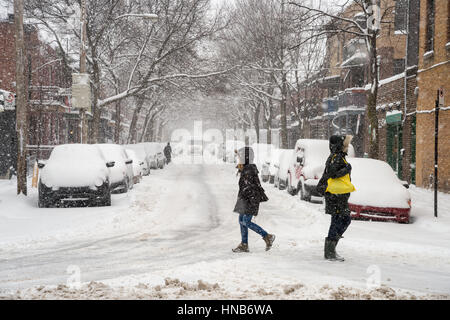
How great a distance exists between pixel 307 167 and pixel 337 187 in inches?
349

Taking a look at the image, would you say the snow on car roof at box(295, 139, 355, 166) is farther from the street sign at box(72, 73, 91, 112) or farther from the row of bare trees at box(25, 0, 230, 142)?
the row of bare trees at box(25, 0, 230, 142)

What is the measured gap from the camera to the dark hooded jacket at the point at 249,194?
814 cm

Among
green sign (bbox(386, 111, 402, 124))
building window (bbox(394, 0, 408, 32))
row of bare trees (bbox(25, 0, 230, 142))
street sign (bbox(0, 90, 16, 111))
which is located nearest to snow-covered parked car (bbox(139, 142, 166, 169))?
row of bare trees (bbox(25, 0, 230, 142))

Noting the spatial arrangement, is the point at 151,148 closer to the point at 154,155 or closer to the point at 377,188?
the point at 154,155

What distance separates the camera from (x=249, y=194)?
817 cm

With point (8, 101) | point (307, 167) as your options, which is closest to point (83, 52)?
point (8, 101)

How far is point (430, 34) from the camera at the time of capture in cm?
2145

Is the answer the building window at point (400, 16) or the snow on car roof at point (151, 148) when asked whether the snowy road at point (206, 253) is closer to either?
the building window at point (400, 16)

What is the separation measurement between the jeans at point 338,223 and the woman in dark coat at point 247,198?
3.79ft

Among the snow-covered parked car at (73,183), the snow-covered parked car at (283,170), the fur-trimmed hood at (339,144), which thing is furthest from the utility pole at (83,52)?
the fur-trimmed hood at (339,144)

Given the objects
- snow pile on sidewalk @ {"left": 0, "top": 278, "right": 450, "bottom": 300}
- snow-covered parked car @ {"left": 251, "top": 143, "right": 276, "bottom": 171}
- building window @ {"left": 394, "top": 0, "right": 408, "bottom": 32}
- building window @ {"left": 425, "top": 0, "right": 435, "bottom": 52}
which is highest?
building window @ {"left": 394, "top": 0, "right": 408, "bottom": 32}

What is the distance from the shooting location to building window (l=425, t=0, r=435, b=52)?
21.1m

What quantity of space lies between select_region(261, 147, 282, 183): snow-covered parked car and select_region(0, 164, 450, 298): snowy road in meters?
9.22

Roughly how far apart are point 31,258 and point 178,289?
3223mm
